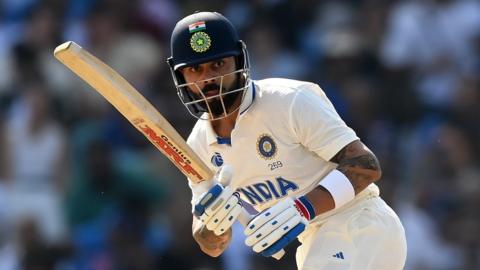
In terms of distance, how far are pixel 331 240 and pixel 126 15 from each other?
520 centimetres

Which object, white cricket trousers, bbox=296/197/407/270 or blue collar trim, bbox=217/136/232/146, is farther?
blue collar trim, bbox=217/136/232/146

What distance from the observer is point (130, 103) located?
4.55 m

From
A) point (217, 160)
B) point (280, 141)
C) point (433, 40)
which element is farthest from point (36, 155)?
point (280, 141)

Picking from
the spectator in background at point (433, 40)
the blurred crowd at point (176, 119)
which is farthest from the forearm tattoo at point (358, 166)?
the spectator in background at point (433, 40)

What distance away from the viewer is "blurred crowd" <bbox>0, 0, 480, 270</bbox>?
8539 mm

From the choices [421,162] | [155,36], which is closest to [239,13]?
[155,36]

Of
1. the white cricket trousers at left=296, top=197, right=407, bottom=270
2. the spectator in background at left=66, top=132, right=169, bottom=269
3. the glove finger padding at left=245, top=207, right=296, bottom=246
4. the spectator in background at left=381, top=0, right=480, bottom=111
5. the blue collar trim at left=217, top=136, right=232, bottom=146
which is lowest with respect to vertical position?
the spectator in background at left=66, top=132, right=169, bottom=269

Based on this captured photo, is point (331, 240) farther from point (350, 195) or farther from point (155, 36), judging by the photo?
point (155, 36)

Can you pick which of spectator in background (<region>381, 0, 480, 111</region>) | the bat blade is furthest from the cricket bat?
spectator in background (<region>381, 0, 480, 111</region>)

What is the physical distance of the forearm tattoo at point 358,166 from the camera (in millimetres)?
4645

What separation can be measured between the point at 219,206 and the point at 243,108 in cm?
64

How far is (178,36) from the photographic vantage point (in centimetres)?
489

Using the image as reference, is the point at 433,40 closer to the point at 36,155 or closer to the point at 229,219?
the point at 36,155

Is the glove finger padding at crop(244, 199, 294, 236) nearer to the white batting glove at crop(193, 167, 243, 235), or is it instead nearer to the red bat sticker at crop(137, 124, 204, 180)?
the white batting glove at crop(193, 167, 243, 235)
